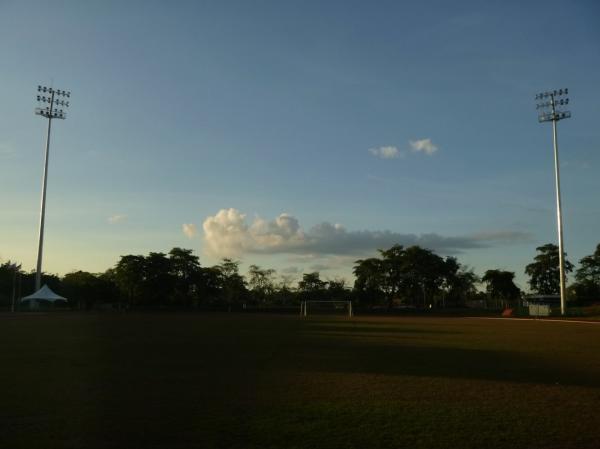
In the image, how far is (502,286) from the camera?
91.2 metres

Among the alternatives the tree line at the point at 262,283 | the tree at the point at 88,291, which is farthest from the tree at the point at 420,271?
the tree at the point at 88,291

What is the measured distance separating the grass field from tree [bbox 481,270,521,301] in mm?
80685

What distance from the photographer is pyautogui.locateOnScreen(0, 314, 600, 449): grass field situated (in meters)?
6.23

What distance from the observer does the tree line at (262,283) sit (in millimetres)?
69000

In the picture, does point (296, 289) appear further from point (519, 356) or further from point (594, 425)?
point (594, 425)

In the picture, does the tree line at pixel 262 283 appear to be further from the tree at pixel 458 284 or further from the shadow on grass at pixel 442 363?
the shadow on grass at pixel 442 363

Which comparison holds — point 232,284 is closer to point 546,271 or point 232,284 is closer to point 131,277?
point 131,277

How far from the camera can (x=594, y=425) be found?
268 inches

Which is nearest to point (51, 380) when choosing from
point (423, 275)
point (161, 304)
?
point (161, 304)

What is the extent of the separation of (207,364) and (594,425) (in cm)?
808

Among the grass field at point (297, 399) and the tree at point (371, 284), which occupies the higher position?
the tree at point (371, 284)

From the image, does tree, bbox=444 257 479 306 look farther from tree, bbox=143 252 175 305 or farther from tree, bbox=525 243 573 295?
tree, bbox=143 252 175 305

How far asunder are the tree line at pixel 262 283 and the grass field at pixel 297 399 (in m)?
55.3

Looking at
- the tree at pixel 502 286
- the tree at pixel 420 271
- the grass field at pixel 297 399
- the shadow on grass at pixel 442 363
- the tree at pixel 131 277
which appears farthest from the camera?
the tree at pixel 502 286
